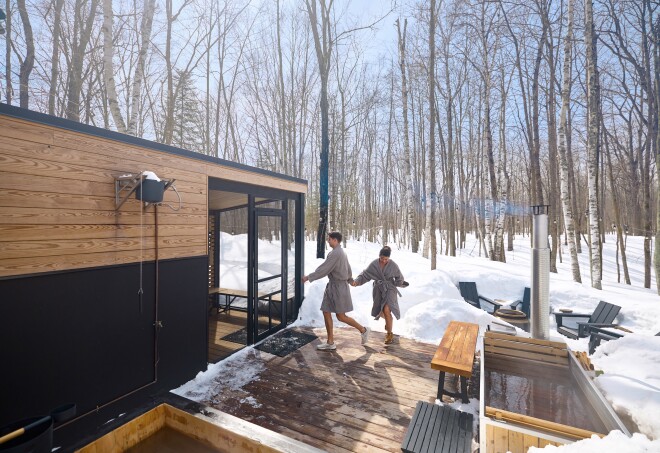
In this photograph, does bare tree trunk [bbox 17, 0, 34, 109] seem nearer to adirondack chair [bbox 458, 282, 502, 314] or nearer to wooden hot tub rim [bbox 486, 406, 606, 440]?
wooden hot tub rim [bbox 486, 406, 606, 440]

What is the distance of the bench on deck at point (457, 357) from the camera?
3.42 meters

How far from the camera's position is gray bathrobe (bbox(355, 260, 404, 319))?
563 centimetres

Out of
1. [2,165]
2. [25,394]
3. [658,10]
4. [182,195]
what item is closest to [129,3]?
[182,195]

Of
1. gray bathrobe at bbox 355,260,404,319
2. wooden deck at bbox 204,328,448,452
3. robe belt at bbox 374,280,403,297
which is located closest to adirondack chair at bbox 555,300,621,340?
wooden deck at bbox 204,328,448,452

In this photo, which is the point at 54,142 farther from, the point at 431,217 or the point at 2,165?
the point at 431,217

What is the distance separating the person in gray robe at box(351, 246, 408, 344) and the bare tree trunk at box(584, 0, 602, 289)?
7494 mm

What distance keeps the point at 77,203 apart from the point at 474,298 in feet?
28.0

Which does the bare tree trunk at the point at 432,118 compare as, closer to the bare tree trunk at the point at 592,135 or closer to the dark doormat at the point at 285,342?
the bare tree trunk at the point at 592,135

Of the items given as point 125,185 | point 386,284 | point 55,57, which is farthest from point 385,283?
point 55,57

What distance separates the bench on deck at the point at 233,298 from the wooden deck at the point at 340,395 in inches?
42.0

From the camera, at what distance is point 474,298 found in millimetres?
8414

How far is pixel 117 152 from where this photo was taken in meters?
3.49

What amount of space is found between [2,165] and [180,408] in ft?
8.08

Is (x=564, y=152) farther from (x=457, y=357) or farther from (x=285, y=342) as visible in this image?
(x=285, y=342)
